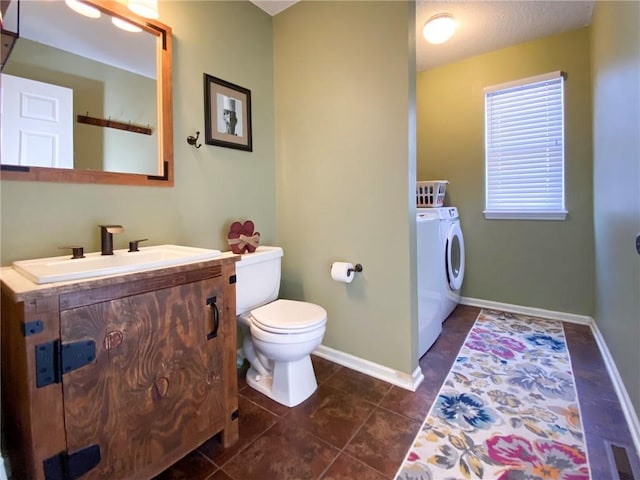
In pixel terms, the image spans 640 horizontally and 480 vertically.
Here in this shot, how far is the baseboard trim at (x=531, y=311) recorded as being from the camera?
2576mm

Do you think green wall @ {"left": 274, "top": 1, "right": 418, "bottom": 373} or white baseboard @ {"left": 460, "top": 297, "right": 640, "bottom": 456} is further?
green wall @ {"left": 274, "top": 1, "right": 418, "bottom": 373}

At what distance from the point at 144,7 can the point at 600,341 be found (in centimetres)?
339

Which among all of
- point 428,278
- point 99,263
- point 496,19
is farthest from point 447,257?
point 99,263

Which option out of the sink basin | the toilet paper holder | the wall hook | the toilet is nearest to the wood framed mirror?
the wall hook

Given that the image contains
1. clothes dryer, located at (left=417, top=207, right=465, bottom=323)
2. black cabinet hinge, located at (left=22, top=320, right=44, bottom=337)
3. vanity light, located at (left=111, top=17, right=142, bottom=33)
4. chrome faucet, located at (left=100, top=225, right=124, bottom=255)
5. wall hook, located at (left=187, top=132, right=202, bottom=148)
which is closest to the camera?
black cabinet hinge, located at (left=22, top=320, right=44, bottom=337)

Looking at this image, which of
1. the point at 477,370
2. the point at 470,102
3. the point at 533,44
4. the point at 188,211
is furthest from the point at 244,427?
the point at 533,44

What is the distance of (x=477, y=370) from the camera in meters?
1.90

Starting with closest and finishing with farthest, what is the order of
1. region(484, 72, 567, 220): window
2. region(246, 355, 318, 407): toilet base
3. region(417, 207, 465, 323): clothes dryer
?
region(246, 355, 318, 407): toilet base < region(417, 207, 465, 323): clothes dryer < region(484, 72, 567, 220): window

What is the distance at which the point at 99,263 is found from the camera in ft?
4.09

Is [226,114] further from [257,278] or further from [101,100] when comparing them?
[257,278]

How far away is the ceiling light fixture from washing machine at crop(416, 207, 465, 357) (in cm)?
134

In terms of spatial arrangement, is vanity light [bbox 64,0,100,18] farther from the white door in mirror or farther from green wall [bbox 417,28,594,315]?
green wall [bbox 417,28,594,315]

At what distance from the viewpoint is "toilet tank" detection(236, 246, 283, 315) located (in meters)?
1.68

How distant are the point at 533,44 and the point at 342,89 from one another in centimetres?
204
